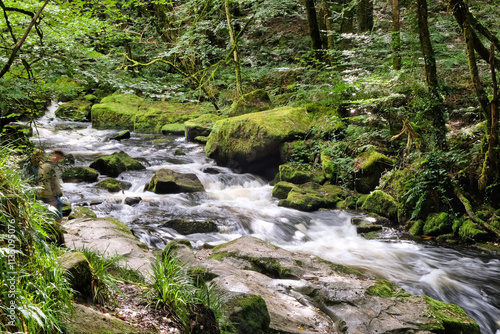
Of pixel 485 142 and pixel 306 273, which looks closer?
pixel 306 273

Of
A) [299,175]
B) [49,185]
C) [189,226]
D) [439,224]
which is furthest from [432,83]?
[49,185]

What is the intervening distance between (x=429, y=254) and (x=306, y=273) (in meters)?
3.38

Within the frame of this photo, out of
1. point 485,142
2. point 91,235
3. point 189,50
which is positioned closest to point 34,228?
point 91,235

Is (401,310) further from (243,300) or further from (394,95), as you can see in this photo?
(394,95)

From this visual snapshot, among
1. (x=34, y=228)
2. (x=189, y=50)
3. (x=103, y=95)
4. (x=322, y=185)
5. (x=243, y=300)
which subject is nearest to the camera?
(x=34, y=228)

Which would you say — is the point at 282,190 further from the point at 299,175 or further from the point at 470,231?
the point at 470,231

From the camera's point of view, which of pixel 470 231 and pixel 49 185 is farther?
pixel 470 231

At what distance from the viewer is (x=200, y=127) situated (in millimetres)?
16891

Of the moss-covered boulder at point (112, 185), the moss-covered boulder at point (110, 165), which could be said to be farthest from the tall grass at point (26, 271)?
the moss-covered boulder at point (110, 165)

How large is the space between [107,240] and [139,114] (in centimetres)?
1518

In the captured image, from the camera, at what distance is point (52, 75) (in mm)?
4984

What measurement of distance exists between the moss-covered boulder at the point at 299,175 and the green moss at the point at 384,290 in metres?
5.95

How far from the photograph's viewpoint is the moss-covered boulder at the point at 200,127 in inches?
663

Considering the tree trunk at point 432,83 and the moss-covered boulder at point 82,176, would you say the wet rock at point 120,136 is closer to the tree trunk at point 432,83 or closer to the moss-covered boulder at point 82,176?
the moss-covered boulder at point 82,176
